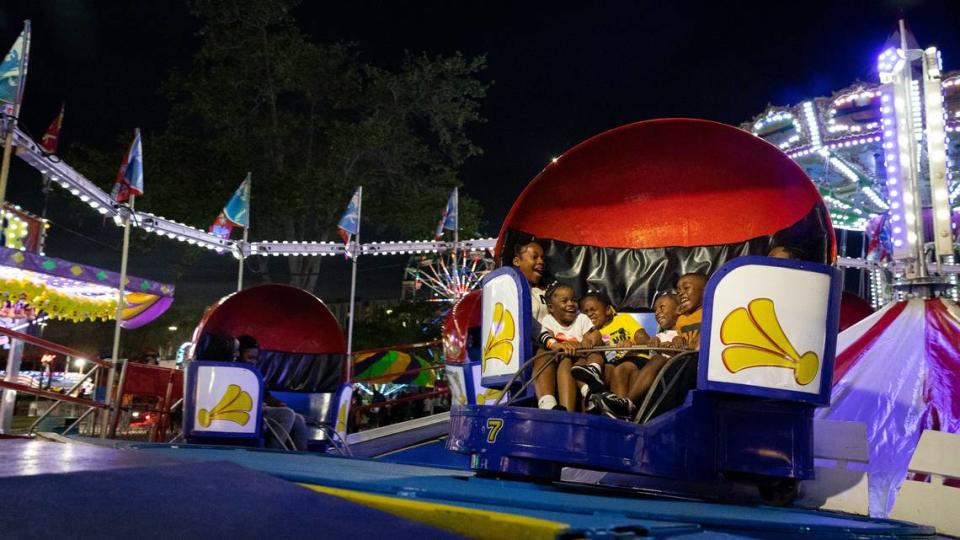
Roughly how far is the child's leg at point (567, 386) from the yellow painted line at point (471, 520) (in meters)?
1.91

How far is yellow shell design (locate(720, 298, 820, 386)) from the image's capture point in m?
3.48

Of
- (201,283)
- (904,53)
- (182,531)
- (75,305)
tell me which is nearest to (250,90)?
(75,305)

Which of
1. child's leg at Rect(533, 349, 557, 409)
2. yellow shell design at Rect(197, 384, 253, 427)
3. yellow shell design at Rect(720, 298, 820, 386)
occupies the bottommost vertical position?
yellow shell design at Rect(197, 384, 253, 427)

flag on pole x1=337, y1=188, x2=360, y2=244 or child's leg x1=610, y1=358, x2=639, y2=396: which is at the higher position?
flag on pole x1=337, y1=188, x2=360, y2=244

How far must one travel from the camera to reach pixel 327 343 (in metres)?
10.6

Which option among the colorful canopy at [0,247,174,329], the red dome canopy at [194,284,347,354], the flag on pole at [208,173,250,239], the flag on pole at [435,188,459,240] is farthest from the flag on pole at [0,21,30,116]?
the flag on pole at [435,188,459,240]

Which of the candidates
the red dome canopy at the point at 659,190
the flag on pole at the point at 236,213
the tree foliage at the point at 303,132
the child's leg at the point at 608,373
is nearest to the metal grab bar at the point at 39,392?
the red dome canopy at the point at 659,190

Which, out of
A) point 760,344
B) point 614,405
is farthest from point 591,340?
point 760,344

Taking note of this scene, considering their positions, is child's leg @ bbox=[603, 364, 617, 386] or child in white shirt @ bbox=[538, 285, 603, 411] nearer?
child in white shirt @ bbox=[538, 285, 603, 411]

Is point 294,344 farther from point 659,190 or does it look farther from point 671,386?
point 671,386

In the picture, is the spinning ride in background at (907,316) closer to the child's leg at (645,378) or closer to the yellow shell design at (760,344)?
the yellow shell design at (760,344)

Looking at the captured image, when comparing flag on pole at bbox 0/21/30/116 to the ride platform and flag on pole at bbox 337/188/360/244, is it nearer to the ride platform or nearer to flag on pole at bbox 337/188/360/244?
the ride platform

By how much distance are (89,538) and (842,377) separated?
5.12 m

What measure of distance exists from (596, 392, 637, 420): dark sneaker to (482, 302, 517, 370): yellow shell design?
65cm
